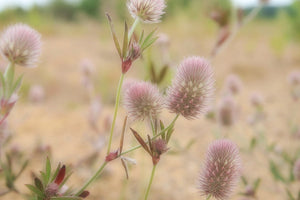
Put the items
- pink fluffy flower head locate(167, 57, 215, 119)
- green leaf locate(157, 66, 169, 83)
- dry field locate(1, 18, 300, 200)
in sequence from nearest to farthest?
1. pink fluffy flower head locate(167, 57, 215, 119)
2. green leaf locate(157, 66, 169, 83)
3. dry field locate(1, 18, 300, 200)

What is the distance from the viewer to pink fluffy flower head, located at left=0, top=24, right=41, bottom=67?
0.99 metres

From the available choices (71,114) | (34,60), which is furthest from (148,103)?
(71,114)

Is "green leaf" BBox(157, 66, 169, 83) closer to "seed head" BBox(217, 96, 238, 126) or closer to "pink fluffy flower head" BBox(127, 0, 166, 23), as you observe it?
"pink fluffy flower head" BBox(127, 0, 166, 23)

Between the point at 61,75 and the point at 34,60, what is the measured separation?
202 inches

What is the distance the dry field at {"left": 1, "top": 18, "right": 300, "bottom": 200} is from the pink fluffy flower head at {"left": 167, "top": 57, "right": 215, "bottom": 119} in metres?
0.19

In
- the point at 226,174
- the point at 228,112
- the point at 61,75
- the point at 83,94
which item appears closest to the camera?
the point at 226,174

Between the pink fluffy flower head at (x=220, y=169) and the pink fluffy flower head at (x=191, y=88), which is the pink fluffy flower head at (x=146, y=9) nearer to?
the pink fluffy flower head at (x=191, y=88)

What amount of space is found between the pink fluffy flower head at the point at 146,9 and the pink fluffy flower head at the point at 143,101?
6.3 inches

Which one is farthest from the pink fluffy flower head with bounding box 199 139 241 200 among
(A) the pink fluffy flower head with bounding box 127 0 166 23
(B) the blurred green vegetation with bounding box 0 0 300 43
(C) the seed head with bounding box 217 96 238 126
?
(C) the seed head with bounding box 217 96 238 126

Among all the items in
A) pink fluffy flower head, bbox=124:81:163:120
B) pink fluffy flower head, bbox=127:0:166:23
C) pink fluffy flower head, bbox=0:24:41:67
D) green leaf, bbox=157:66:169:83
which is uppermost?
→ pink fluffy flower head, bbox=127:0:166:23

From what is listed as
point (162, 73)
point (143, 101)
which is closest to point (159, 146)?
point (143, 101)

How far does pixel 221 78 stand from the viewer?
5684 millimetres

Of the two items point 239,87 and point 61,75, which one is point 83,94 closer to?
point 61,75

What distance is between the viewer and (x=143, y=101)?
0.95 metres
